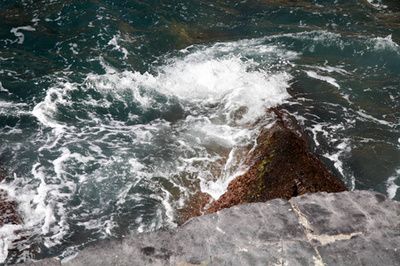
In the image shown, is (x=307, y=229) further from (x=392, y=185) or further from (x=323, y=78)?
(x=323, y=78)

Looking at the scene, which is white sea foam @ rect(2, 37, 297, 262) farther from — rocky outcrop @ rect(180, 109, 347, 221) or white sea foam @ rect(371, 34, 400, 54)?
white sea foam @ rect(371, 34, 400, 54)

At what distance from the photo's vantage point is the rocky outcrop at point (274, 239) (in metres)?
3.61

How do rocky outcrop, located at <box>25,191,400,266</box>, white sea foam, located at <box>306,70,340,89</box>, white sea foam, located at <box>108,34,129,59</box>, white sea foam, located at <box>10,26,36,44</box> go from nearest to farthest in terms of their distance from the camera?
rocky outcrop, located at <box>25,191,400,266</box> < white sea foam, located at <box>306,70,340,89</box> < white sea foam, located at <box>108,34,129,59</box> < white sea foam, located at <box>10,26,36,44</box>

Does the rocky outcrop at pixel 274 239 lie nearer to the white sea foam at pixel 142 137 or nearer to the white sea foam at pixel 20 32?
the white sea foam at pixel 142 137

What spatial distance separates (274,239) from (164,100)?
1020cm

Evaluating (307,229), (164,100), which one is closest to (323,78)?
(164,100)

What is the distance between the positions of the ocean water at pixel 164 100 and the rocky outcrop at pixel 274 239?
5.22m

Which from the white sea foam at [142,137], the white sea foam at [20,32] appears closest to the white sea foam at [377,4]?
the white sea foam at [142,137]

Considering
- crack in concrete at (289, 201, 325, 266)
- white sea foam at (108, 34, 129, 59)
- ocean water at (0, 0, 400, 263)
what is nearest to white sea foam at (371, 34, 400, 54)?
ocean water at (0, 0, 400, 263)

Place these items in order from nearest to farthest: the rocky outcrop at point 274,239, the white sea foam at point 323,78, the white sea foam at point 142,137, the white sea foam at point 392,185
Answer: the rocky outcrop at point 274,239
the white sea foam at point 142,137
the white sea foam at point 392,185
the white sea foam at point 323,78

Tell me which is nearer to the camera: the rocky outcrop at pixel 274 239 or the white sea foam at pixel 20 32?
the rocky outcrop at pixel 274 239

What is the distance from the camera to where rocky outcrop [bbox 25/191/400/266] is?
3611 millimetres

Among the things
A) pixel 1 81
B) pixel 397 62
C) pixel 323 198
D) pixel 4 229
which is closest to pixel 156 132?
pixel 4 229

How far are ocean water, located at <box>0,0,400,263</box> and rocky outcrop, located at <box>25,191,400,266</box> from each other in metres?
5.22
